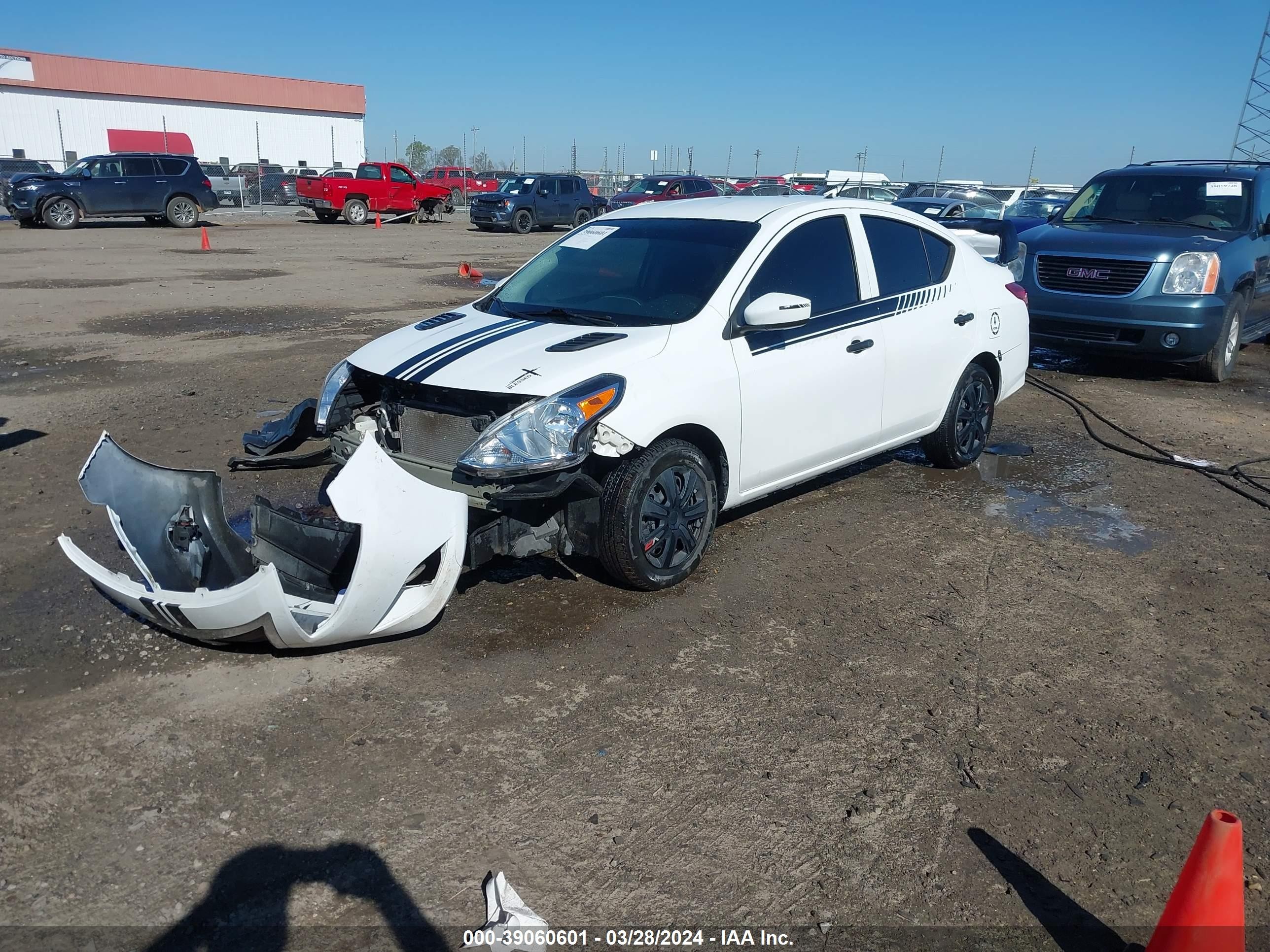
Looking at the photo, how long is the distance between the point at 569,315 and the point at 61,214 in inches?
1042

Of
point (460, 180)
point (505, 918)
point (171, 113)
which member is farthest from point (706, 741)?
point (171, 113)

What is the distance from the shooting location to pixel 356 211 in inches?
1288

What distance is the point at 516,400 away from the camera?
4.27 metres

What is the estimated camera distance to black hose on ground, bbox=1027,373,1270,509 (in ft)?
21.4

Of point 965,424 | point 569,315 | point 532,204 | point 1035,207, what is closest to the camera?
point 569,315

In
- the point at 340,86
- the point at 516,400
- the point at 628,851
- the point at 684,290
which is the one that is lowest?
the point at 628,851

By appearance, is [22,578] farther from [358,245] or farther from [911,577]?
[358,245]

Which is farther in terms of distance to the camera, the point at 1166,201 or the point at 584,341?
the point at 1166,201

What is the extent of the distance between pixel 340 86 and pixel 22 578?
73201mm

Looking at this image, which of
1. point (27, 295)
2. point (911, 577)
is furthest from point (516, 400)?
point (27, 295)

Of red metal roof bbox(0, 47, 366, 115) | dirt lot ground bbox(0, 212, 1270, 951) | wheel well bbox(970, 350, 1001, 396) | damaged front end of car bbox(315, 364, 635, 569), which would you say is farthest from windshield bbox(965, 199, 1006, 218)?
red metal roof bbox(0, 47, 366, 115)

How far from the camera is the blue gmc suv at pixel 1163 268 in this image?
9336mm

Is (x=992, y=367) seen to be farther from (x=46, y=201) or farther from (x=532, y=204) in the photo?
(x=46, y=201)

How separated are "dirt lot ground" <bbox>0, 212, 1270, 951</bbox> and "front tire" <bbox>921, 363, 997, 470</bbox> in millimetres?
341
